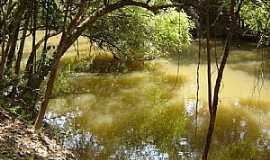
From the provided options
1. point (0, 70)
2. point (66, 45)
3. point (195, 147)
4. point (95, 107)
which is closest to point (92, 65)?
point (95, 107)

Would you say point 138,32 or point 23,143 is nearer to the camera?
point 23,143

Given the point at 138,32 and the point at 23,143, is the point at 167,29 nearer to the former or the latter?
the point at 138,32

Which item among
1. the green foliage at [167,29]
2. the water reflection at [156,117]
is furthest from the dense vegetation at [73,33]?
the water reflection at [156,117]

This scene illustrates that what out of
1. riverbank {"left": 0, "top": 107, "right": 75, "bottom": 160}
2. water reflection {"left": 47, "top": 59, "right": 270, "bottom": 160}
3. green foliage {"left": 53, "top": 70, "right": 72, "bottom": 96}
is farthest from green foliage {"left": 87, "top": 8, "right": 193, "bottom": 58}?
riverbank {"left": 0, "top": 107, "right": 75, "bottom": 160}

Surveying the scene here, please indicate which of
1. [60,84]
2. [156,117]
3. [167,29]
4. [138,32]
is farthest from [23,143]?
[167,29]

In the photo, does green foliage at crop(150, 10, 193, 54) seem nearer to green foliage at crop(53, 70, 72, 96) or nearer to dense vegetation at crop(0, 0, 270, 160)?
dense vegetation at crop(0, 0, 270, 160)

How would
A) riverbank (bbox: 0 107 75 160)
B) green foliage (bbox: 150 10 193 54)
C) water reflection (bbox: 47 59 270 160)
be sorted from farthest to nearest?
green foliage (bbox: 150 10 193 54)
water reflection (bbox: 47 59 270 160)
riverbank (bbox: 0 107 75 160)

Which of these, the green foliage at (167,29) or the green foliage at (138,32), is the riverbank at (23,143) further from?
the green foliage at (167,29)

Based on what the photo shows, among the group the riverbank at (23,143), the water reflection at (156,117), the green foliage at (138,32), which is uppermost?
the green foliage at (138,32)

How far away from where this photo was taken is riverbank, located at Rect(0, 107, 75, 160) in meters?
8.60

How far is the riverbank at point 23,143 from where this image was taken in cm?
860

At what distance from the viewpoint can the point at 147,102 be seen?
18219mm

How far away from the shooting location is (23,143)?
9203 millimetres

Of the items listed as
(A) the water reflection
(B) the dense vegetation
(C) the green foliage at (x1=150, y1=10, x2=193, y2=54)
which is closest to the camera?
(B) the dense vegetation
